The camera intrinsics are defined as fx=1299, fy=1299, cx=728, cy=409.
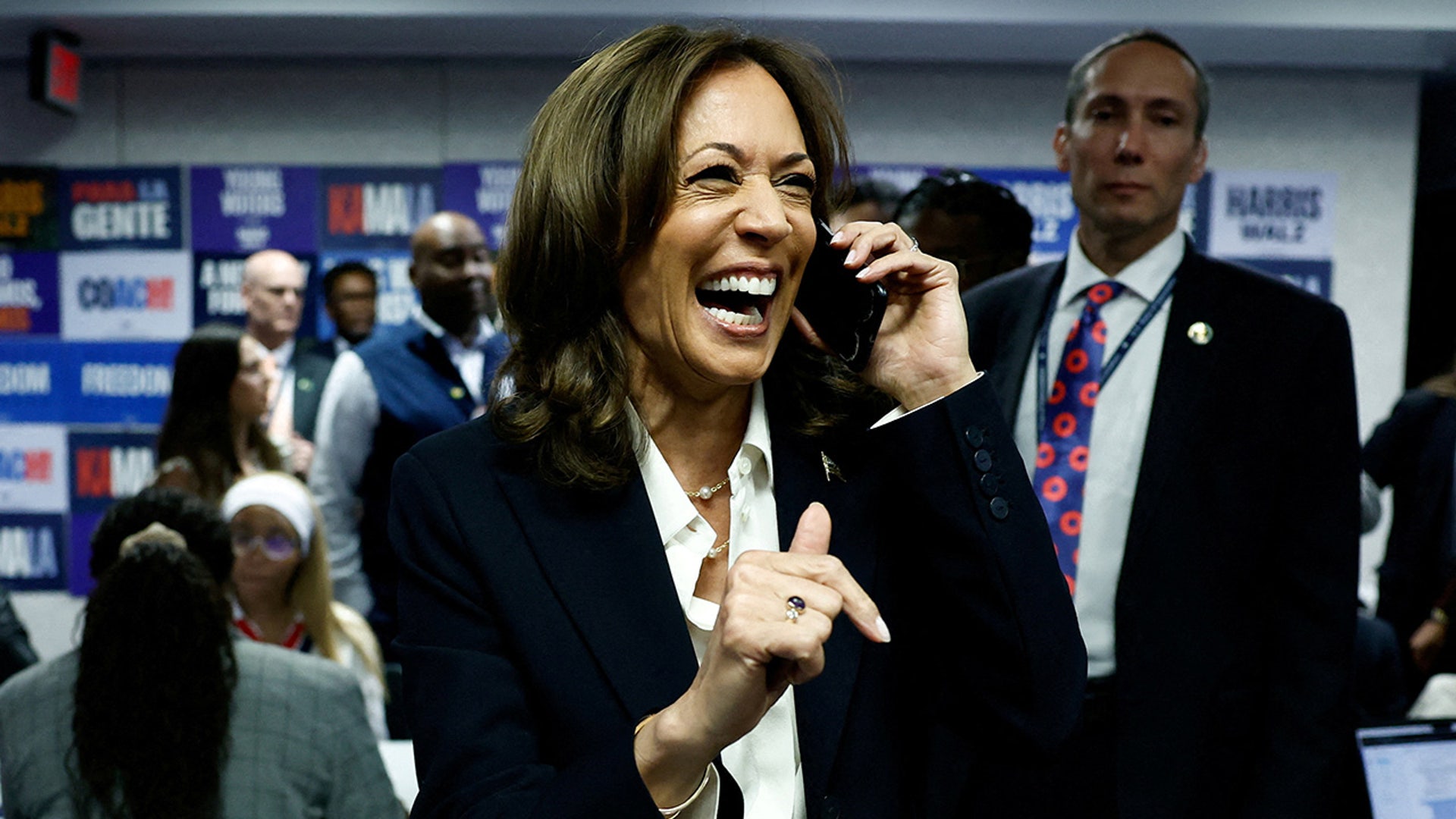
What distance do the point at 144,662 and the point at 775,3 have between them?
4.07 m

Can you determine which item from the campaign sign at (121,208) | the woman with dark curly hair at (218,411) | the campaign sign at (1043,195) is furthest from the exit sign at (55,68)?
the campaign sign at (1043,195)

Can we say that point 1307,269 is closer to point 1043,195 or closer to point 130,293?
point 1043,195

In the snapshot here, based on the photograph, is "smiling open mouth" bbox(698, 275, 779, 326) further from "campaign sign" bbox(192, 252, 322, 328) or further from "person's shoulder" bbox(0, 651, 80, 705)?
"campaign sign" bbox(192, 252, 322, 328)

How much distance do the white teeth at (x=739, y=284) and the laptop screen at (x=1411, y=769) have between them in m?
1.36

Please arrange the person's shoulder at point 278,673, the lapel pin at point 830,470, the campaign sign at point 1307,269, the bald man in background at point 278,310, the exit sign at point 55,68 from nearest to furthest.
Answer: the lapel pin at point 830,470
the person's shoulder at point 278,673
the bald man in background at point 278,310
the exit sign at point 55,68
the campaign sign at point 1307,269

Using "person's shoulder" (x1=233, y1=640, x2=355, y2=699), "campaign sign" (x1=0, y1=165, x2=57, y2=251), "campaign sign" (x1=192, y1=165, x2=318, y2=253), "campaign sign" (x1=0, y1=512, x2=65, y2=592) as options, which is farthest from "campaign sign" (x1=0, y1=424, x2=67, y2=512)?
"person's shoulder" (x1=233, y1=640, x2=355, y2=699)

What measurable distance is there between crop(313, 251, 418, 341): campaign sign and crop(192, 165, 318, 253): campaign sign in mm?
170

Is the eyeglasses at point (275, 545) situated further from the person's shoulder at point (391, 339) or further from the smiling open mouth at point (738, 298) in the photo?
the smiling open mouth at point (738, 298)

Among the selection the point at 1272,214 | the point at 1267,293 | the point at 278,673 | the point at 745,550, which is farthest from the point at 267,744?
the point at 1272,214

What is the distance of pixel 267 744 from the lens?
206 centimetres

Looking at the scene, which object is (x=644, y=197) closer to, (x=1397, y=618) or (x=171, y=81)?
(x=1397, y=618)

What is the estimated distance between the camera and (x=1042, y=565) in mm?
1260

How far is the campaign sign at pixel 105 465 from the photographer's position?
629 centimetres

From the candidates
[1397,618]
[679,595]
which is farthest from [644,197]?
[1397,618]
